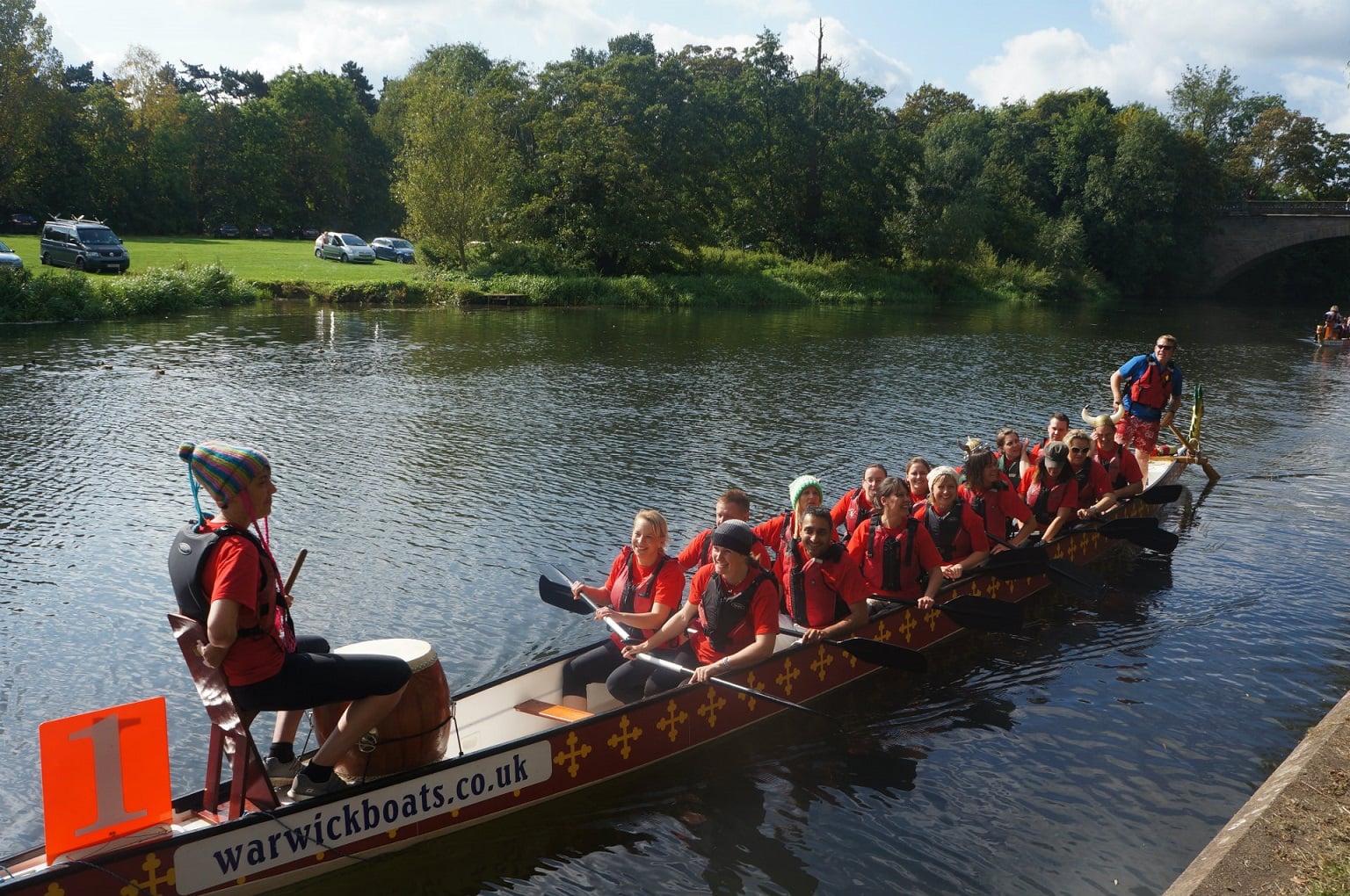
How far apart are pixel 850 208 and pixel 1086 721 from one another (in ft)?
154

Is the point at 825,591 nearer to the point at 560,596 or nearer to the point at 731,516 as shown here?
the point at 731,516

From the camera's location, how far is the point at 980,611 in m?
8.95

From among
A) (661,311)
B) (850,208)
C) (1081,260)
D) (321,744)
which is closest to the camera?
(321,744)

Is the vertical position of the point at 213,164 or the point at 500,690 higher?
the point at 213,164

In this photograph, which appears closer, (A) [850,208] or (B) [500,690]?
(B) [500,690]

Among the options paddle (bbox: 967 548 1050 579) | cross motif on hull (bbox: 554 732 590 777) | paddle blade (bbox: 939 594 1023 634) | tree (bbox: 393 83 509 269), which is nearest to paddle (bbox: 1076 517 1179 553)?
paddle (bbox: 967 548 1050 579)

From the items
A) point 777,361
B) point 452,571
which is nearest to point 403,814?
point 452,571

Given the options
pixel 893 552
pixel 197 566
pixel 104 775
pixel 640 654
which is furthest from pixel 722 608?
pixel 104 775

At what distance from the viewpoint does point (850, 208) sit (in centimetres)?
5256

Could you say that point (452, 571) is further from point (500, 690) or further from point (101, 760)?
point (101, 760)

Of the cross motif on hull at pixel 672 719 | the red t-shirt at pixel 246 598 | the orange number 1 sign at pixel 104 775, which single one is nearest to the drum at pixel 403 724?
the red t-shirt at pixel 246 598

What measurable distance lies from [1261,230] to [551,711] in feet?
210

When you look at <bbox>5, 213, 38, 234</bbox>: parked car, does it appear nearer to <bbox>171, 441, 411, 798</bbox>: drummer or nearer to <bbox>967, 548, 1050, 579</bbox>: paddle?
<bbox>967, 548, 1050, 579</bbox>: paddle

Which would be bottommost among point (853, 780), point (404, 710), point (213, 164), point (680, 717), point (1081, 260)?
point (853, 780)
